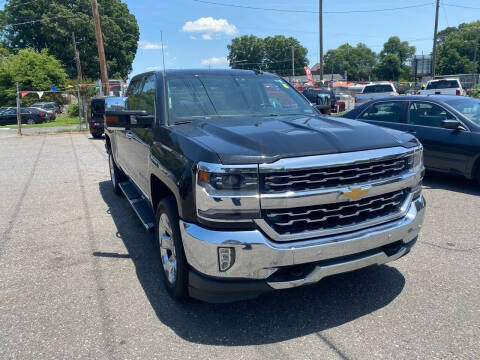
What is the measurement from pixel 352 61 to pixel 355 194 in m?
139

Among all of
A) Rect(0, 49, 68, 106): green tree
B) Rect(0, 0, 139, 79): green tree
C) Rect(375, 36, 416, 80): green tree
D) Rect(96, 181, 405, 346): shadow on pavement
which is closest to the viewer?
Rect(96, 181, 405, 346): shadow on pavement

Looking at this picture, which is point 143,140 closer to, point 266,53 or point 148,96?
point 148,96

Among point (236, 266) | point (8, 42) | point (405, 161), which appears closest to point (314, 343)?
point (236, 266)

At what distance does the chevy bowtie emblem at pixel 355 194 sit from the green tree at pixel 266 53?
117 meters

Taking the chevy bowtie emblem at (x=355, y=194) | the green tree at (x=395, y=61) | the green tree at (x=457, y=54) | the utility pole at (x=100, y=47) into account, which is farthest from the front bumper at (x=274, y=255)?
the green tree at (x=395, y=61)

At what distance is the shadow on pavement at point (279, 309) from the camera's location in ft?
9.61

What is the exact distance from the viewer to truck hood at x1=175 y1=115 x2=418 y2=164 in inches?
106

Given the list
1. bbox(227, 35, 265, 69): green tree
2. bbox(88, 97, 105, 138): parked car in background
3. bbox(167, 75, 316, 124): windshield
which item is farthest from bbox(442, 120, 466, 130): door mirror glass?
bbox(227, 35, 265, 69): green tree

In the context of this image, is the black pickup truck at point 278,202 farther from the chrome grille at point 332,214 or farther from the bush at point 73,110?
the bush at point 73,110

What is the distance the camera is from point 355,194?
281cm

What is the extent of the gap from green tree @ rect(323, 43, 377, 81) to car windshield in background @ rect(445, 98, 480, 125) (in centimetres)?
12534

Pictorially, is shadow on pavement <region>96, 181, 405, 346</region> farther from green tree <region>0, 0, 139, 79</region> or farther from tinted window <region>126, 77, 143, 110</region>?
green tree <region>0, 0, 139, 79</region>

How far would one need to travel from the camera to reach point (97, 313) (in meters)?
3.25

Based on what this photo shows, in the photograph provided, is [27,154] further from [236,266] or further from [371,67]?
[371,67]
